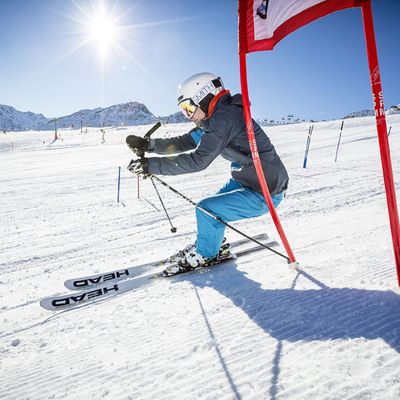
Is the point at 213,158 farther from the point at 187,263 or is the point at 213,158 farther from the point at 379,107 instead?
the point at 379,107

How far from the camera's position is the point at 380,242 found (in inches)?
149

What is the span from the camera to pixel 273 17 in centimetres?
289

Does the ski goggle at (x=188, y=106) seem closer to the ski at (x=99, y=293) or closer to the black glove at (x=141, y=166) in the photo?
the black glove at (x=141, y=166)

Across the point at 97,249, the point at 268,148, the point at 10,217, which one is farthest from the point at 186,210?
the point at 10,217

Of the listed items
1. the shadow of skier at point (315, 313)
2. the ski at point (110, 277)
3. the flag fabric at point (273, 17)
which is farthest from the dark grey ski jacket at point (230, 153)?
the ski at point (110, 277)

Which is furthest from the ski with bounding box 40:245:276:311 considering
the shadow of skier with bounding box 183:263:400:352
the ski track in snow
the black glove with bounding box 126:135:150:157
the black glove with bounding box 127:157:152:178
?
the black glove with bounding box 126:135:150:157

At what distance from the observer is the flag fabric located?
259 cm

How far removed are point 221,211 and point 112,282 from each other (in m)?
1.68

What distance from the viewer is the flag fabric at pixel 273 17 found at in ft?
8.50

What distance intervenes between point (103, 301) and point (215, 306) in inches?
48.9

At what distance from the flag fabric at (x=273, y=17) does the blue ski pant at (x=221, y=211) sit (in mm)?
1547

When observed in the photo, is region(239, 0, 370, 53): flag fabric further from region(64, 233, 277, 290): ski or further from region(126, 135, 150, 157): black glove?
region(64, 233, 277, 290): ski

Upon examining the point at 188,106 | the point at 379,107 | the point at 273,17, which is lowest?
the point at 379,107

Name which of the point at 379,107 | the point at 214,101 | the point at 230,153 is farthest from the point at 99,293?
the point at 379,107
